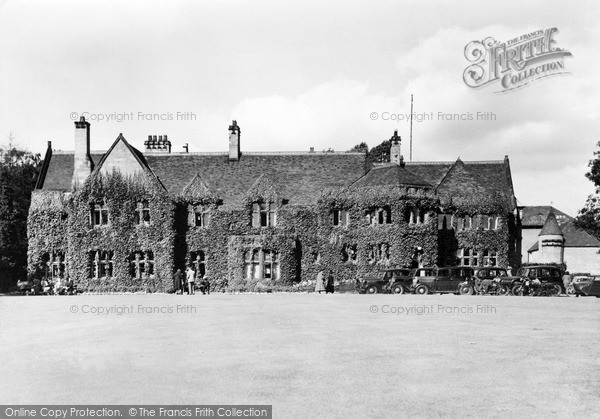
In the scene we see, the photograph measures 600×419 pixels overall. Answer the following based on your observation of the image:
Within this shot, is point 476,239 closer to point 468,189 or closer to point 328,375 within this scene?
point 468,189

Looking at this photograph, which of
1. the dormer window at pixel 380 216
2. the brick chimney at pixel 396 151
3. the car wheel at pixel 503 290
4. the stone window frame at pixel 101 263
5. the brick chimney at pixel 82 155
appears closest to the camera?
the car wheel at pixel 503 290

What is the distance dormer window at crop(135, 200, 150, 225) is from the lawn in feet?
87.1

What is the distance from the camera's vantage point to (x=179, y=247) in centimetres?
4656

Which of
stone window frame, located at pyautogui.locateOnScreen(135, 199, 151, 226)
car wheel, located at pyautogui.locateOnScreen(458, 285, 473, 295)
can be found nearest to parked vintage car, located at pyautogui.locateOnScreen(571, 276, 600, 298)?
car wheel, located at pyautogui.locateOnScreen(458, 285, 473, 295)

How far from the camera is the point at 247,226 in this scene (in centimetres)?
4662

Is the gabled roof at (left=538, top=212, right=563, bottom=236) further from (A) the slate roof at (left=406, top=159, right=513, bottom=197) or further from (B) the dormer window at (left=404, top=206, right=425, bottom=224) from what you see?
(B) the dormer window at (left=404, top=206, right=425, bottom=224)

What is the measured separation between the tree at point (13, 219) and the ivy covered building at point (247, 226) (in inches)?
199

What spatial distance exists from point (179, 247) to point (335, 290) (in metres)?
11.1

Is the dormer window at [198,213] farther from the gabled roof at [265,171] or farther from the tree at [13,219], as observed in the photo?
the tree at [13,219]

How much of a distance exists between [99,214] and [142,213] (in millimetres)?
2964

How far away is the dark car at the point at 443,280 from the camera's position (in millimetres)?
38062

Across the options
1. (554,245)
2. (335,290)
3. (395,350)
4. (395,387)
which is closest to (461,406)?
(395,387)

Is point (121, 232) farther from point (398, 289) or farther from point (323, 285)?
point (398, 289)

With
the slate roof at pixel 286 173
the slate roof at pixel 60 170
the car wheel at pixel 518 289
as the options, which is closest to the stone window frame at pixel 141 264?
the slate roof at pixel 286 173
